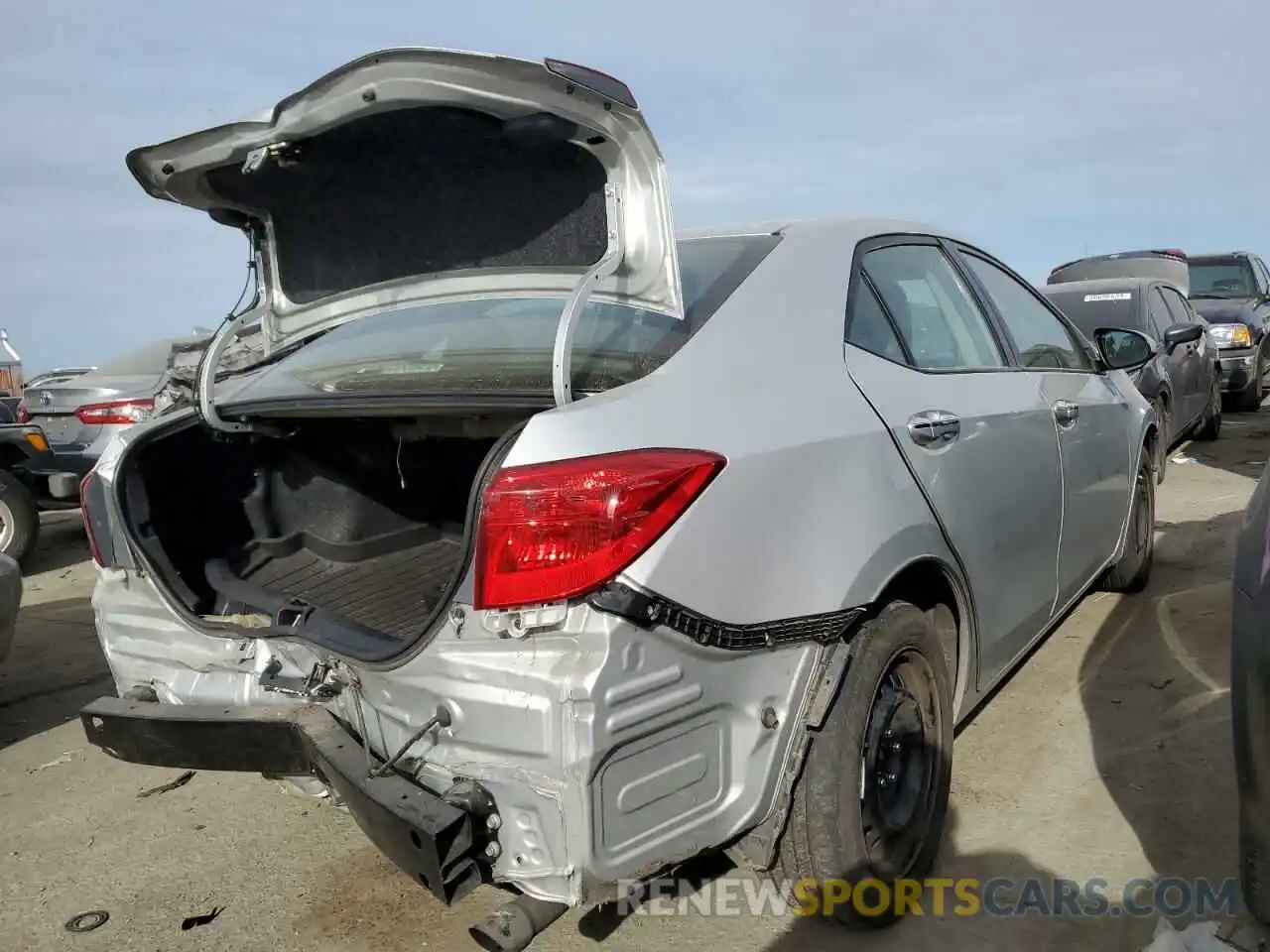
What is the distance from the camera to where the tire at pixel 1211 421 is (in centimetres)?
948

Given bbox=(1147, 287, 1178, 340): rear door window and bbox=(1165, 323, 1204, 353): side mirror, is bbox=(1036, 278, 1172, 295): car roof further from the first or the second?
bbox=(1165, 323, 1204, 353): side mirror

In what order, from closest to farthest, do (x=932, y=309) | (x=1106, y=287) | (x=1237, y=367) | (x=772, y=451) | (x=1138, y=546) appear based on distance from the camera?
(x=772, y=451)
(x=932, y=309)
(x=1138, y=546)
(x=1106, y=287)
(x=1237, y=367)

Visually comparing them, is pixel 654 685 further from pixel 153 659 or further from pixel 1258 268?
pixel 1258 268

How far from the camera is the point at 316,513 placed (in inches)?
130

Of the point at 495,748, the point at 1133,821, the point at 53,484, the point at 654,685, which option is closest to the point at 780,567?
the point at 654,685

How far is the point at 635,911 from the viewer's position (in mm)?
2588

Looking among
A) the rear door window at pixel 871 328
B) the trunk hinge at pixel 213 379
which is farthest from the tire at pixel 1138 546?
the trunk hinge at pixel 213 379

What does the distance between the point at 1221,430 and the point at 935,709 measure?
31.6 ft

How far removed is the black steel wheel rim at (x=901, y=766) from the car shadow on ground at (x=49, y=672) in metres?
3.56

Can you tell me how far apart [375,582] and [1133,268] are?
1033 centimetres

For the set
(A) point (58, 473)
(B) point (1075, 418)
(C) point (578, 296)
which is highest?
(C) point (578, 296)

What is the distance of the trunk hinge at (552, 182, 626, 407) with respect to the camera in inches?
78.1

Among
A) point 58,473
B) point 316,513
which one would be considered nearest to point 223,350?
point 316,513

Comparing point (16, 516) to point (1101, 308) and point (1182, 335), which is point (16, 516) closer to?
point (1182, 335)
